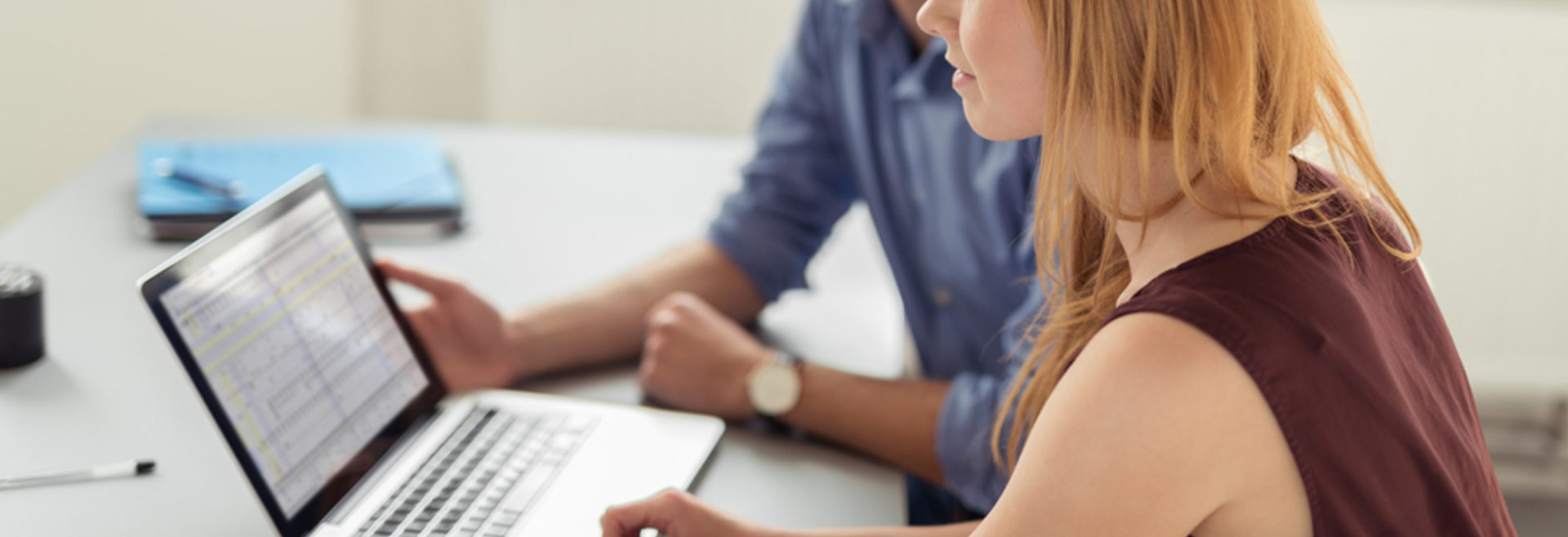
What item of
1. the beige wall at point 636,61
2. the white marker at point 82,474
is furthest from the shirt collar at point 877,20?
the beige wall at point 636,61

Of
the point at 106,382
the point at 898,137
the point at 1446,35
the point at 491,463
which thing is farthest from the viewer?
the point at 1446,35

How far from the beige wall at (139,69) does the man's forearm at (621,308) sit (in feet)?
4.70

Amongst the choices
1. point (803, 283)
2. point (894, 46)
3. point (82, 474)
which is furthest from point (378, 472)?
point (894, 46)

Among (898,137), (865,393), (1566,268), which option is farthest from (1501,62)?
(865,393)

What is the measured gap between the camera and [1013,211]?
1.12 metres

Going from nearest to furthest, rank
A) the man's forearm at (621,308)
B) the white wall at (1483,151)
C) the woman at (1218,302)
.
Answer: the woman at (1218,302) < the man's forearm at (621,308) < the white wall at (1483,151)

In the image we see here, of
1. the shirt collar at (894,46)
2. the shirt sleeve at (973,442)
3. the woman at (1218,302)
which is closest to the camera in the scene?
the woman at (1218,302)

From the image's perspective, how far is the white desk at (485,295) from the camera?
0.83 m

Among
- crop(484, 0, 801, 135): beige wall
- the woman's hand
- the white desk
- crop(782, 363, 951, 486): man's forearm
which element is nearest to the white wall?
crop(484, 0, 801, 135): beige wall

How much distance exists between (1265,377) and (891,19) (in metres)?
0.71

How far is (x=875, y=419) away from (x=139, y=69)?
6.39 ft

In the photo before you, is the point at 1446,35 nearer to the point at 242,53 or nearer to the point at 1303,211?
the point at 1303,211

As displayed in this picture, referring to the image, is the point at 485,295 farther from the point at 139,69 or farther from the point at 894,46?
the point at 139,69

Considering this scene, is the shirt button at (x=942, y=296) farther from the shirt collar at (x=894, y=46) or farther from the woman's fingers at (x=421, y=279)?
the woman's fingers at (x=421, y=279)
